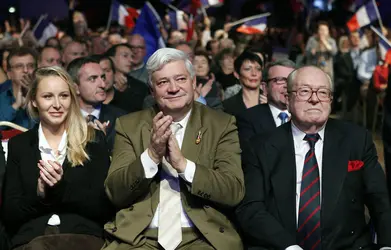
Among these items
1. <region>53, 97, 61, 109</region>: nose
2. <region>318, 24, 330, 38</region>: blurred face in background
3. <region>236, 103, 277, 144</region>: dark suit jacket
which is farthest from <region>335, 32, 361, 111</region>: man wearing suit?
<region>53, 97, 61, 109</region>: nose

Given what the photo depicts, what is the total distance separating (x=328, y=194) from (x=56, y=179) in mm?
1826

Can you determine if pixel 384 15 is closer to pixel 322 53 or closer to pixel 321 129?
pixel 322 53

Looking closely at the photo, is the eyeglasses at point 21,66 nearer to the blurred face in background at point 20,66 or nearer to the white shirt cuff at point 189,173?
the blurred face in background at point 20,66

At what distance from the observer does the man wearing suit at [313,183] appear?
5.68 metres

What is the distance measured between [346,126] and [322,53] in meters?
13.4

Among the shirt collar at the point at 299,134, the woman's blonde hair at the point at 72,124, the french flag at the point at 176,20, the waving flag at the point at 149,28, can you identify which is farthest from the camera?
the french flag at the point at 176,20

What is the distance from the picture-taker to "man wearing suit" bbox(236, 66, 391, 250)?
5.68 m

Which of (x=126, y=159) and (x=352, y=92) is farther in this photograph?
(x=352, y=92)

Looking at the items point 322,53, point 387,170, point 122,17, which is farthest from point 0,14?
point 387,170

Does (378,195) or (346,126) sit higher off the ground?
(346,126)

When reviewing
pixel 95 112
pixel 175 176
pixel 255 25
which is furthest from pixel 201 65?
pixel 175 176

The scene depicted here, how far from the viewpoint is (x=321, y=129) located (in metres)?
5.90

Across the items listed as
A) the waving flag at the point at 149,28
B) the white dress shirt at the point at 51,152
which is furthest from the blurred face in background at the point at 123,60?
the white dress shirt at the point at 51,152

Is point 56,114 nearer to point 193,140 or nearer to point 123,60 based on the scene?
point 193,140
